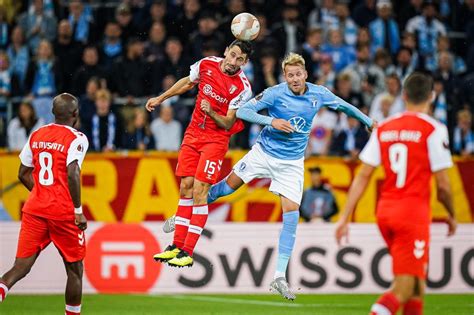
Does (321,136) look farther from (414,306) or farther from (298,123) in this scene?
(414,306)

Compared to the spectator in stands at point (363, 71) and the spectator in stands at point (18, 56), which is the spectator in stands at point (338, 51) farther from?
the spectator in stands at point (18, 56)

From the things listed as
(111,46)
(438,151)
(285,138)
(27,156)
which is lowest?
(27,156)

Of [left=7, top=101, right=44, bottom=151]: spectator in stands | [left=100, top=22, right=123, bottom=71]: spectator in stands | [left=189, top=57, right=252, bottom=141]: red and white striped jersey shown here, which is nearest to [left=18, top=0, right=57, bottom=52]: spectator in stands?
[left=100, top=22, right=123, bottom=71]: spectator in stands

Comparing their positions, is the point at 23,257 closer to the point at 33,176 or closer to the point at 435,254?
the point at 33,176

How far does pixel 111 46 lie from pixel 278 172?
8.35 meters

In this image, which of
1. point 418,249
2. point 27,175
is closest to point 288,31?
point 27,175

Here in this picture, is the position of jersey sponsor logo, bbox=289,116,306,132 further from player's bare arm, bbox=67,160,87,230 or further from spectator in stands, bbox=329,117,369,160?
spectator in stands, bbox=329,117,369,160

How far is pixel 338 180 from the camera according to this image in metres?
18.7

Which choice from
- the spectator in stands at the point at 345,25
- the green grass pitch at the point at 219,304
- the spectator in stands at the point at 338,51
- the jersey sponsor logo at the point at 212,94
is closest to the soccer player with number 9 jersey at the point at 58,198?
the jersey sponsor logo at the point at 212,94

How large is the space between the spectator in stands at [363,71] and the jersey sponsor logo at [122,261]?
530 cm

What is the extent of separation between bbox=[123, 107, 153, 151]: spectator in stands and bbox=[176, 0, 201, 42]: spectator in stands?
7.11 feet

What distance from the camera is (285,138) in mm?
12742

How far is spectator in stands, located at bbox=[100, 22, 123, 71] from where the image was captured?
2027 cm

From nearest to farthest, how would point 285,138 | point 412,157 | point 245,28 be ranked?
point 412,157 < point 245,28 < point 285,138
